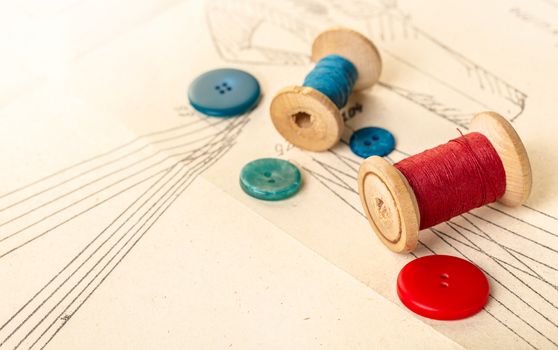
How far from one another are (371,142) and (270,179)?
371 millimetres

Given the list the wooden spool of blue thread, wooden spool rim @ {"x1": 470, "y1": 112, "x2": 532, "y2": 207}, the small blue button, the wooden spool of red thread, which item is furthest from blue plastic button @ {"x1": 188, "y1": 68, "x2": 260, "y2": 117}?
wooden spool rim @ {"x1": 470, "y1": 112, "x2": 532, "y2": 207}

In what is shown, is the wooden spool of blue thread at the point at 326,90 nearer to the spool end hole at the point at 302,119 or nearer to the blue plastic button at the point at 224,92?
the spool end hole at the point at 302,119

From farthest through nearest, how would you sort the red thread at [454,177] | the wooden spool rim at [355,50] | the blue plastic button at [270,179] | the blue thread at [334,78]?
the wooden spool rim at [355,50], the blue thread at [334,78], the blue plastic button at [270,179], the red thread at [454,177]

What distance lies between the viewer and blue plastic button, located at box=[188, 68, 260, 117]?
240 cm

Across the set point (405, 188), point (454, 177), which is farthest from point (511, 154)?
point (405, 188)

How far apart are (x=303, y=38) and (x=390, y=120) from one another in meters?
0.65

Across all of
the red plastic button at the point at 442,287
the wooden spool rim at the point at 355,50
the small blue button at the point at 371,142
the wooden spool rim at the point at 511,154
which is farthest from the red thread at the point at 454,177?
the wooden spool rim at the point at 355,50

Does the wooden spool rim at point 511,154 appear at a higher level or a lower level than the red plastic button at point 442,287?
higher

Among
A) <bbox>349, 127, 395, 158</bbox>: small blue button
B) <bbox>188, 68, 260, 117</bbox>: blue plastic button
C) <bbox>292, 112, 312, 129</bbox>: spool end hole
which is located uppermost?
<bbox>292, 112, 312, 129</bbox>: spool end hole

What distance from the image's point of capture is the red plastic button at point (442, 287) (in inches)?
66.4

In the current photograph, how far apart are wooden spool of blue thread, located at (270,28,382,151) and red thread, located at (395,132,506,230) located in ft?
1.15

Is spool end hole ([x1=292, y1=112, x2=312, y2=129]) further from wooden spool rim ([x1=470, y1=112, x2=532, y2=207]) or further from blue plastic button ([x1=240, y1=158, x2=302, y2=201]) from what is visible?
wooden spool rim ([x1=470, y1=112, x2=532, y2=207])

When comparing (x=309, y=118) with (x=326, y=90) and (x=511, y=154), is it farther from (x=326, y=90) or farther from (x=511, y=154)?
(x=511, y=154)

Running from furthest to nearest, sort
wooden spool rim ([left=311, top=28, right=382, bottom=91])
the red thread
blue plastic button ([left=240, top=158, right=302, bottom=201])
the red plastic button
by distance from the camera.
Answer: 1. wooden spool rim ([left=311, top=28, right=382, bottom=91])
2. blue plastic button ([left=240, top=158, right=302, bottom=201])
3. the red thread
4. the red plastic button
